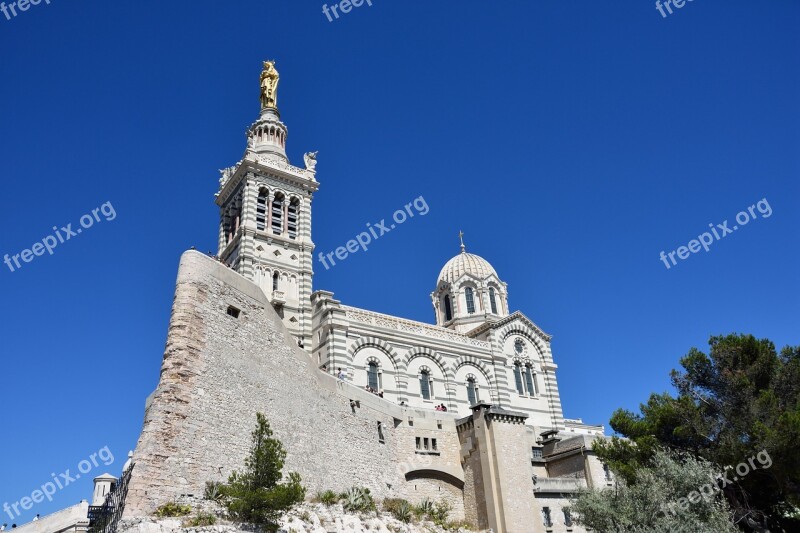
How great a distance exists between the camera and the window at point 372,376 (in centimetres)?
3852

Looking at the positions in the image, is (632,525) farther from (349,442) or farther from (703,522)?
(349,442)

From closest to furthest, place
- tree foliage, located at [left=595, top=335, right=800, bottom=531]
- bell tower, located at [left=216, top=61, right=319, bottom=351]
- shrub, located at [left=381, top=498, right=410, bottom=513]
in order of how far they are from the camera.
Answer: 1. tree foliage, located at [left=595, top=335, right=800, bottom=531]
2. shrub, located at [left=381, top=498, right=410, bottom=513]
3. bell tower, located at [left=216, top=61, right=319, bottom=351]

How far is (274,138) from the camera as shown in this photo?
45844 millimetres

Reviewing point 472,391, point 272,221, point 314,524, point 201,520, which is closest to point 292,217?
point 272,221

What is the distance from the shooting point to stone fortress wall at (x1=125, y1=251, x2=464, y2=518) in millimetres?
17812

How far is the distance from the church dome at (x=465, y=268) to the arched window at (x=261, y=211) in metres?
15.4

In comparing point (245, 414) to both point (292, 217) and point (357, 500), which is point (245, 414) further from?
point (292, 217)

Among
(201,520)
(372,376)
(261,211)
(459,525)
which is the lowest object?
(201,520)

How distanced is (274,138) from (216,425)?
29769 millimetres

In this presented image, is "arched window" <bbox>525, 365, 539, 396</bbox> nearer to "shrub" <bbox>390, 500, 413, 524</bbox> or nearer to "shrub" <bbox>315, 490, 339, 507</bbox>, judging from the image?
"shrub" <bbox>390, 500, 413, 524</bbox>

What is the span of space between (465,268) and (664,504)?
3021 cm

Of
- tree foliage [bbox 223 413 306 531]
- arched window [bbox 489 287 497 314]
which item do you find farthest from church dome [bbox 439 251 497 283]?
tree foliage [bbox 223 413 306 531]

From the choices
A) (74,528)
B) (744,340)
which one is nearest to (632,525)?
(744,340)

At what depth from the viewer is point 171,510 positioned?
16.9 m
